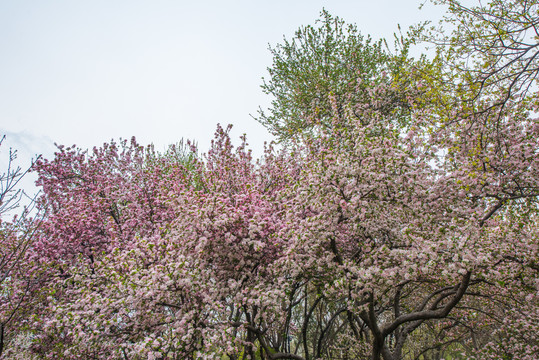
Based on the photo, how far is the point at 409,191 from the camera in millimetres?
6355

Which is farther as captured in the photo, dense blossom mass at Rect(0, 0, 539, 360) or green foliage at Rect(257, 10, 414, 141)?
green foliage at Rect(257, 10, 414, 141)

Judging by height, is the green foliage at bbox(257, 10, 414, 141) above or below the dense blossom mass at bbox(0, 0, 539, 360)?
above

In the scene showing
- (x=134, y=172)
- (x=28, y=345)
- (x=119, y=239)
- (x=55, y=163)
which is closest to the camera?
(x=28, y=345)

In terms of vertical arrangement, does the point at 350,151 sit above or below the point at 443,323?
above

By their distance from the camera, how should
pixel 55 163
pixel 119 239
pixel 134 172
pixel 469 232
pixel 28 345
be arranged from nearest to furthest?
pixel 469 232, pixel 28 345, pixel 119 239, pixel 55 163, pixel 134 172

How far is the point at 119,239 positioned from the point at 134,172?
11.5ft

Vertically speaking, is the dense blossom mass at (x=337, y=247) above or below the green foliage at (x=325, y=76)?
below

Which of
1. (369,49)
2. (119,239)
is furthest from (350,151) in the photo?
(369,49)

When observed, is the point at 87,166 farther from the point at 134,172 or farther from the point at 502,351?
the point at 502,351

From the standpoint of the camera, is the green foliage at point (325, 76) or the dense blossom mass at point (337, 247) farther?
the green foliage at point (325, 76)

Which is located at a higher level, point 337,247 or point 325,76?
point 325,76

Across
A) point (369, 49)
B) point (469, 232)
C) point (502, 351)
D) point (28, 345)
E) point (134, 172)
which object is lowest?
point (502, 351)

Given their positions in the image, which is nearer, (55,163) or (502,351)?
(502,351)

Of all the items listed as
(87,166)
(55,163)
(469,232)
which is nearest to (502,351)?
(469,232)
